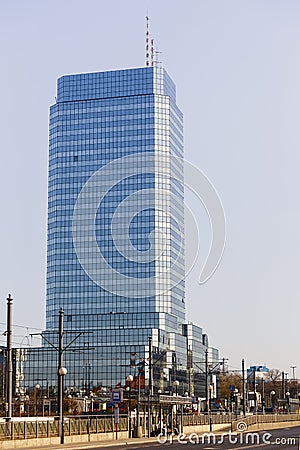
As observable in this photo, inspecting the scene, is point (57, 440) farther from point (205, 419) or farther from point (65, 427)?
point (205, 419)

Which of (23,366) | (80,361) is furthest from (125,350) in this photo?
(23,366)

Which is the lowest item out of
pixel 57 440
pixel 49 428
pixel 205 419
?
pixel 205 419

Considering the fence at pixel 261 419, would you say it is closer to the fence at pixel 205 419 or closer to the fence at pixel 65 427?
the fence at pixel 205 419

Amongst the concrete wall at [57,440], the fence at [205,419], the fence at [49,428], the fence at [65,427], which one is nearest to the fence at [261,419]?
the fence at [205,419]

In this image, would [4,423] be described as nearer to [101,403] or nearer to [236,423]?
[236,423]

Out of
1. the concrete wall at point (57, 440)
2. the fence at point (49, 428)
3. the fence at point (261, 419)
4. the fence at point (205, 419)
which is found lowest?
the fence at point (261, 419)

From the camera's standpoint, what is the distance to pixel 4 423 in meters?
53.4

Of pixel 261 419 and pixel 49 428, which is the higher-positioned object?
pixel 49 428

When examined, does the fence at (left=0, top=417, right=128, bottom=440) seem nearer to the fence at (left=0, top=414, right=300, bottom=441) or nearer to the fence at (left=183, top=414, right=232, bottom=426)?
the fence at (left=0, top=414, right=300, bottom=441)

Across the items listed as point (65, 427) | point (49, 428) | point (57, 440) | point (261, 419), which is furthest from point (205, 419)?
point (57, 440)

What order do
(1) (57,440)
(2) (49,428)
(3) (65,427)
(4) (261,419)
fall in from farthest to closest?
(4) (261,419), (3) (65,427), (2) (49,428), (1) (57,440)

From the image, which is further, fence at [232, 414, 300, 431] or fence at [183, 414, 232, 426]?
fence at [232, 414, 300, 431]

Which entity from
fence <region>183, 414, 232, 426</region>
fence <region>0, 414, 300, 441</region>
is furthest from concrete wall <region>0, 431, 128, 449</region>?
fence <region>183, 414, 232, 426</region>

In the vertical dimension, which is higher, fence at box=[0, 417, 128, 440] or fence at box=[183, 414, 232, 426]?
fence at box=[0, 417, 128, 440]
